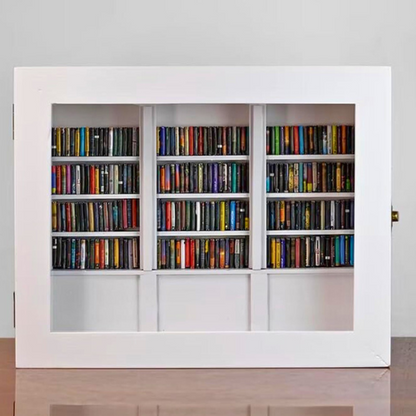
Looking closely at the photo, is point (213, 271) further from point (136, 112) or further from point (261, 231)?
point (136, 112)

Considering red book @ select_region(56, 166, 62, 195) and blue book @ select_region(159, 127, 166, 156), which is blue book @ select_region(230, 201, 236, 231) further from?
red book @ select_region(56, 166, 62, 195)

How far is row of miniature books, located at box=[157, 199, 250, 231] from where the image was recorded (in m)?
1.50

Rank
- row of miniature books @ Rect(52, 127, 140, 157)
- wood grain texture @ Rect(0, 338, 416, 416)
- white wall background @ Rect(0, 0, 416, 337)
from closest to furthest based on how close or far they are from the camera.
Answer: wood grain texture @ Rect(0, 338, 416, 416), row of miniature books @ Rect(52, 127, 140, 157), white wall background @ Rect(0, 0, 416, 337)

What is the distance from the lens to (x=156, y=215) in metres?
1.50

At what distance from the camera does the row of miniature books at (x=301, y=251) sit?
1503 mm

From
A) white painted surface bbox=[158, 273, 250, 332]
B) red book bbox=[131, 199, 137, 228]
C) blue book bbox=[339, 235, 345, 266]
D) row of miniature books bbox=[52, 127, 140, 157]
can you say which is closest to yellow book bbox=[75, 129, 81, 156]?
row of miniature books bbox=[52, 127, 140, 157]

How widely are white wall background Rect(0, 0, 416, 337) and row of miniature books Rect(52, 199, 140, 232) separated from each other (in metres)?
0.39

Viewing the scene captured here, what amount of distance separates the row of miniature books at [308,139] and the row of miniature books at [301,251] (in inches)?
6.1

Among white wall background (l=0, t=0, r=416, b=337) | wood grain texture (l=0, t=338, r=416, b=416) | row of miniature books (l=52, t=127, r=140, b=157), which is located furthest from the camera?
white wall background (l=0, t=0, r=416, b=337)
